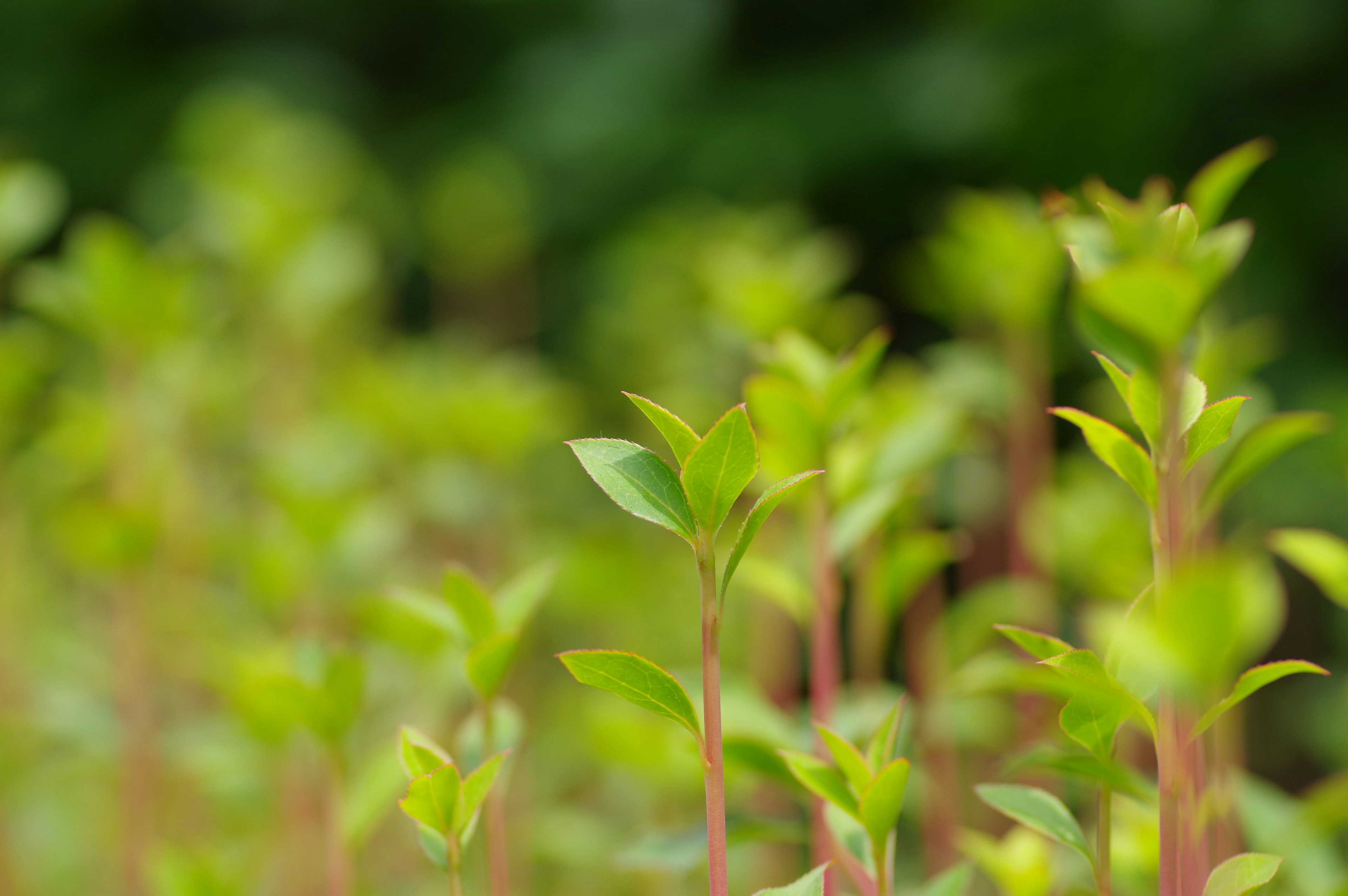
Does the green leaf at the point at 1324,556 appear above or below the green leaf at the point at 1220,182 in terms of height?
below

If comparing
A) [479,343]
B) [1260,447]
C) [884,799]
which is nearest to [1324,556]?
[1260,447]

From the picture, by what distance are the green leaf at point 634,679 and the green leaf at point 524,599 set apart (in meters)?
0.07

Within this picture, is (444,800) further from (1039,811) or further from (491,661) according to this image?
(1039,811)

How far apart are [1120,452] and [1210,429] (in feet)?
0.10

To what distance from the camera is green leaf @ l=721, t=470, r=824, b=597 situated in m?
0.25

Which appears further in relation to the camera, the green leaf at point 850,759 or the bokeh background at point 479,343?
the bokeh background at point 479,343

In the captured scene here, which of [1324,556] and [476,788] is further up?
[1324,556]

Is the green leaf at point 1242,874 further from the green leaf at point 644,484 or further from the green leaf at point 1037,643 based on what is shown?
the green leaf at point 644,484

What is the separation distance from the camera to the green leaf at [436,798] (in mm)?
271

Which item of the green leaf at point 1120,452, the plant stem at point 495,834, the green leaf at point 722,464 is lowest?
the plant stem at point 495,834

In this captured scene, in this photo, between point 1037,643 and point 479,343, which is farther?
point 479,343

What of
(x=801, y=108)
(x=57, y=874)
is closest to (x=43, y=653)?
(x=57, y=874)

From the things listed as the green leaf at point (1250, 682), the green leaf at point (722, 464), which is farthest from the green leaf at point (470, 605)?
the green leaf at point (1250, 682)

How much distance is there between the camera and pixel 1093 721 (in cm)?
28
